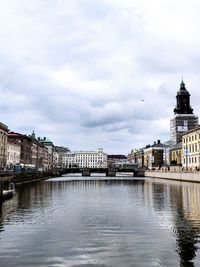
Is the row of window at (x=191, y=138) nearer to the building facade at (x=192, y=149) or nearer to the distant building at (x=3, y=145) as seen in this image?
the building facade at (x=192, y=149)

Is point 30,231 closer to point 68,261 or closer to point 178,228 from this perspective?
point 68,261

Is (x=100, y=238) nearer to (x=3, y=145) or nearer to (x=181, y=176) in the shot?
(x=181, y=176)

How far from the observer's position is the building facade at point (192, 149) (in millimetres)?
125000

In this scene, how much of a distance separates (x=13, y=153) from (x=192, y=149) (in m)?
71.4

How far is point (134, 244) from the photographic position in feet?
76.8

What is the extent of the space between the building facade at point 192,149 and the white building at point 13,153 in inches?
2598

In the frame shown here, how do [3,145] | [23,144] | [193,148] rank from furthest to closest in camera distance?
[23,144] < [193,148] < [3,145]

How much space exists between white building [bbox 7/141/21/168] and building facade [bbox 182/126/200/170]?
2598 inches

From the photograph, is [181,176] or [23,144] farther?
[23,144]

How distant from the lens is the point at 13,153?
151 metres

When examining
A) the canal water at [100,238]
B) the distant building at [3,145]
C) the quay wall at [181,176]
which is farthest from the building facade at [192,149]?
the canal water at [100,238]

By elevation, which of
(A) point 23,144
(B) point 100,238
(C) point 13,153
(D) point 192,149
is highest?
(A) point 23,144

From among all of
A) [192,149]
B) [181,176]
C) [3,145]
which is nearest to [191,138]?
[192,149]

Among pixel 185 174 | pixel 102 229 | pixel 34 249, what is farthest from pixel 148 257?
pixel 185 174
